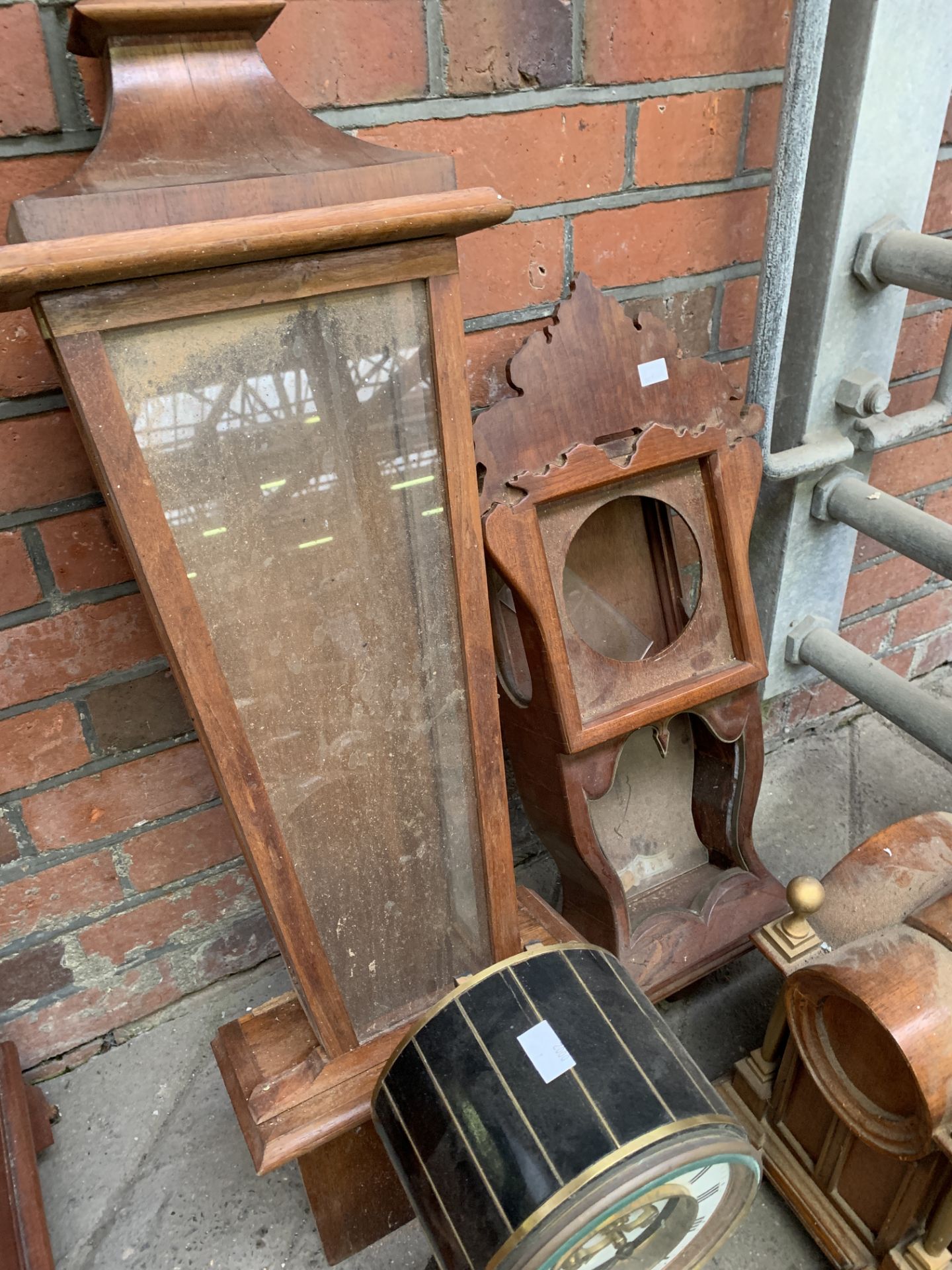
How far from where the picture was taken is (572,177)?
946 millimetres

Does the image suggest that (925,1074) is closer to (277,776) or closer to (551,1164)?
(551,1164)

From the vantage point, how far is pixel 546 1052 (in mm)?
738

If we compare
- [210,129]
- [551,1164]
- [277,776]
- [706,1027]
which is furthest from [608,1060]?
[210,129]

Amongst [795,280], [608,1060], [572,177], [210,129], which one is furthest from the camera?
[795,280]

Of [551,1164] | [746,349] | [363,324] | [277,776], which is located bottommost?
[551,1164]

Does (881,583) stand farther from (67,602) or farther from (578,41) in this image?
(67,602)

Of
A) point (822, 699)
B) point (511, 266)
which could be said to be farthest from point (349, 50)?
point (822, 699)

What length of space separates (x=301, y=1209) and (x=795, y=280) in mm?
1285

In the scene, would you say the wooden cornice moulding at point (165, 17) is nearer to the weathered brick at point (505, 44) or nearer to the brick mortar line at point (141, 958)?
the weathered brick at point (505, 44)

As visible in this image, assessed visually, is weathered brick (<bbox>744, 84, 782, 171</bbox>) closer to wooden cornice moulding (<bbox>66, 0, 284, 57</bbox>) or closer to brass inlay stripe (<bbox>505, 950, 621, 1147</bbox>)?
wooden cornice moulding (<bbox>66, 0, 284, 57</bbox>)

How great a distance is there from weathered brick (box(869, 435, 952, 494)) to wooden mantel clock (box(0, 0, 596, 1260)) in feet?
2.98

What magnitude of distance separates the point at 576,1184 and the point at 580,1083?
0.07 meters

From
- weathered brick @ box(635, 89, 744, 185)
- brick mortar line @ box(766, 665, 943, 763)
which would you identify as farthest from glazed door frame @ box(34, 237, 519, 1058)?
brick mortar line @ box(766, 665, 943, 763)

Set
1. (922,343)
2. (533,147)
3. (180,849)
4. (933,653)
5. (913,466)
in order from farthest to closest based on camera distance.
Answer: (933,653) < (913,466) < (922,343) < (180,849) < (533,147)
